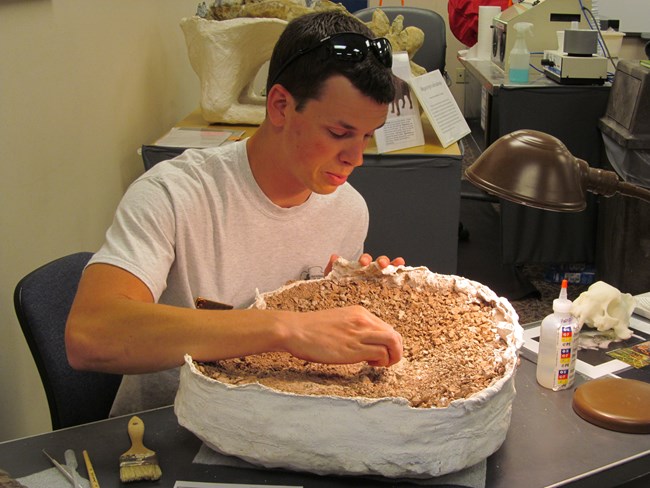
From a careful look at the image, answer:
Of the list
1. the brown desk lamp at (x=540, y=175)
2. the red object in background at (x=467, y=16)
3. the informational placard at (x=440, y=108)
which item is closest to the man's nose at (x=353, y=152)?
the brown desk lamp at (x=540, y=175)

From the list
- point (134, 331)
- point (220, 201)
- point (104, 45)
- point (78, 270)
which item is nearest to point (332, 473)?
point (134, 331)

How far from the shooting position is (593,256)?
→ 3463 mm

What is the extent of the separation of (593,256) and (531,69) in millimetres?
954

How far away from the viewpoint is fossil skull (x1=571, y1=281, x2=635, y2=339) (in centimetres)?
151

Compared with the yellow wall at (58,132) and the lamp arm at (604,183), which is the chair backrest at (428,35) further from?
the lamp arm at (604,183)

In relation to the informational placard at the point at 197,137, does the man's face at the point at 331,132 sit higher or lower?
higher

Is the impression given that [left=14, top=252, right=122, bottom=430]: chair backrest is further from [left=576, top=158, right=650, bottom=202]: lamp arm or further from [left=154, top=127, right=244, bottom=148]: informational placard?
[left=154, top=127, right=244, bottom=148]: informational placard

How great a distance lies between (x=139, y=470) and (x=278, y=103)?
2.29 ft

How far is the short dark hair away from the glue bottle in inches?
19.2

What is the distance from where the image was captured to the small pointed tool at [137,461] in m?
1.04

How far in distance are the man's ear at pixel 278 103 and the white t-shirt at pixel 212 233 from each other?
119 mm

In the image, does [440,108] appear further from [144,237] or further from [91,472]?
[91,472]

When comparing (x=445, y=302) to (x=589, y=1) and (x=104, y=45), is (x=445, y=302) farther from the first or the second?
(x=589, y=1)

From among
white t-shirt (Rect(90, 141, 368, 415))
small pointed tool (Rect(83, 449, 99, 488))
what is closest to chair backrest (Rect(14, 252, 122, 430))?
white t-shirt (Rect(90, 141, 368, 415))
